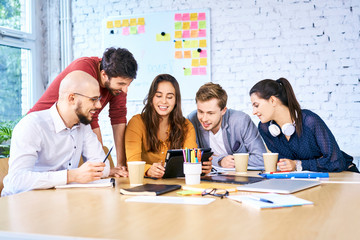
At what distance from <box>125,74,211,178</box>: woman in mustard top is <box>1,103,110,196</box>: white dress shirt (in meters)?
0.35

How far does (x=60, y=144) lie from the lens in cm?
190

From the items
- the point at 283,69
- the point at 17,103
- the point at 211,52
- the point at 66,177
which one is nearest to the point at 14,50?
the point at 17,103

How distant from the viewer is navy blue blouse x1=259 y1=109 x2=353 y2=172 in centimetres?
212

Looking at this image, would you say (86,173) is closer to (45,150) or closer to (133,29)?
(45,150)

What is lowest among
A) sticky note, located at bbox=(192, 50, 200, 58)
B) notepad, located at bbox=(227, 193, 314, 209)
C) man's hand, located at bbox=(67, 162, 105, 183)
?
notepad, located at bbox=(227, 193, 314, 209)

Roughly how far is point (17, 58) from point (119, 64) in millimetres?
2620

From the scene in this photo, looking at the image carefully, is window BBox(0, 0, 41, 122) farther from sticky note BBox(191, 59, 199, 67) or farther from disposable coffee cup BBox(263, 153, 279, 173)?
disposable coffee cup BBox(263, 153, 279, 173)

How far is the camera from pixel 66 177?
162cm

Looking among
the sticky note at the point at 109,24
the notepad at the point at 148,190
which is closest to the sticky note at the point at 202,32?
the sticky note at the point at 109,24

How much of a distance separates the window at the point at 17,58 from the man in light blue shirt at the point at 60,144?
2.57 m

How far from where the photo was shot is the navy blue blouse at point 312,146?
6.95 feet

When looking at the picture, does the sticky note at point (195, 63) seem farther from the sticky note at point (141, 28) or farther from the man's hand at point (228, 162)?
the man's hand at point (228, 162)

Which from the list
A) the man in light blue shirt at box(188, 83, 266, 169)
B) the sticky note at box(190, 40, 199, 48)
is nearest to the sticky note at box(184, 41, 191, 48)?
the sticky note at box(190, 40, 199, 48)

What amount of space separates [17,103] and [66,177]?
311 cm
